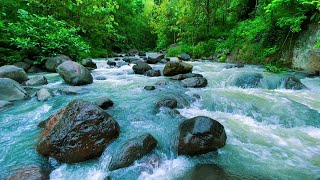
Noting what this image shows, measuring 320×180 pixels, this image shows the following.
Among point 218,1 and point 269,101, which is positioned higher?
point 218,1

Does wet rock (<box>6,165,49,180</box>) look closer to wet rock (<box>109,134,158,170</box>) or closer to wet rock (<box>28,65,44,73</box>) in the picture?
wet rock (<box>109,134,158,170</box>)

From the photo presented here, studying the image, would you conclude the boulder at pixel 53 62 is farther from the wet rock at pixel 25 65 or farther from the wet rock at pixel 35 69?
the wet rock at pixel 25 65

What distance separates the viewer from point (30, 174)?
10.2 ft

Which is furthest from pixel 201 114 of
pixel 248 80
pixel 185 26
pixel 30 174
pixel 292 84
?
pixel 185 26

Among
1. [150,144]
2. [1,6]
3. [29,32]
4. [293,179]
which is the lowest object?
[293,179]

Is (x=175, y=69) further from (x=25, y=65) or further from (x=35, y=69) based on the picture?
(x=25, y=65)

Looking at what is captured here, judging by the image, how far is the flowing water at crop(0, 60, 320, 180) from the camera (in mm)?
3395

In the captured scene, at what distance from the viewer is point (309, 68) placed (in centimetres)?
946

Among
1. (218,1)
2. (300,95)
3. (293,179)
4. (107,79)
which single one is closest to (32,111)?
(107,79)

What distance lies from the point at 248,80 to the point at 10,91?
24.4 ft

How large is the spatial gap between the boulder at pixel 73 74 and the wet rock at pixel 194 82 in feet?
11.1

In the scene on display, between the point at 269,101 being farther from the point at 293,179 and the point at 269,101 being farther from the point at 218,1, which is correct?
the point at 218,1

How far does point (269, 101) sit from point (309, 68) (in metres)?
4.81

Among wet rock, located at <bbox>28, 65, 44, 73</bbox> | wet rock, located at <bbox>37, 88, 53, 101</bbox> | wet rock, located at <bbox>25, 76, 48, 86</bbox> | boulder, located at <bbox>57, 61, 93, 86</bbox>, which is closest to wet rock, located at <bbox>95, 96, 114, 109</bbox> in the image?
wet rock, located at <bbox>37, 88, 53, 101</bbox>
